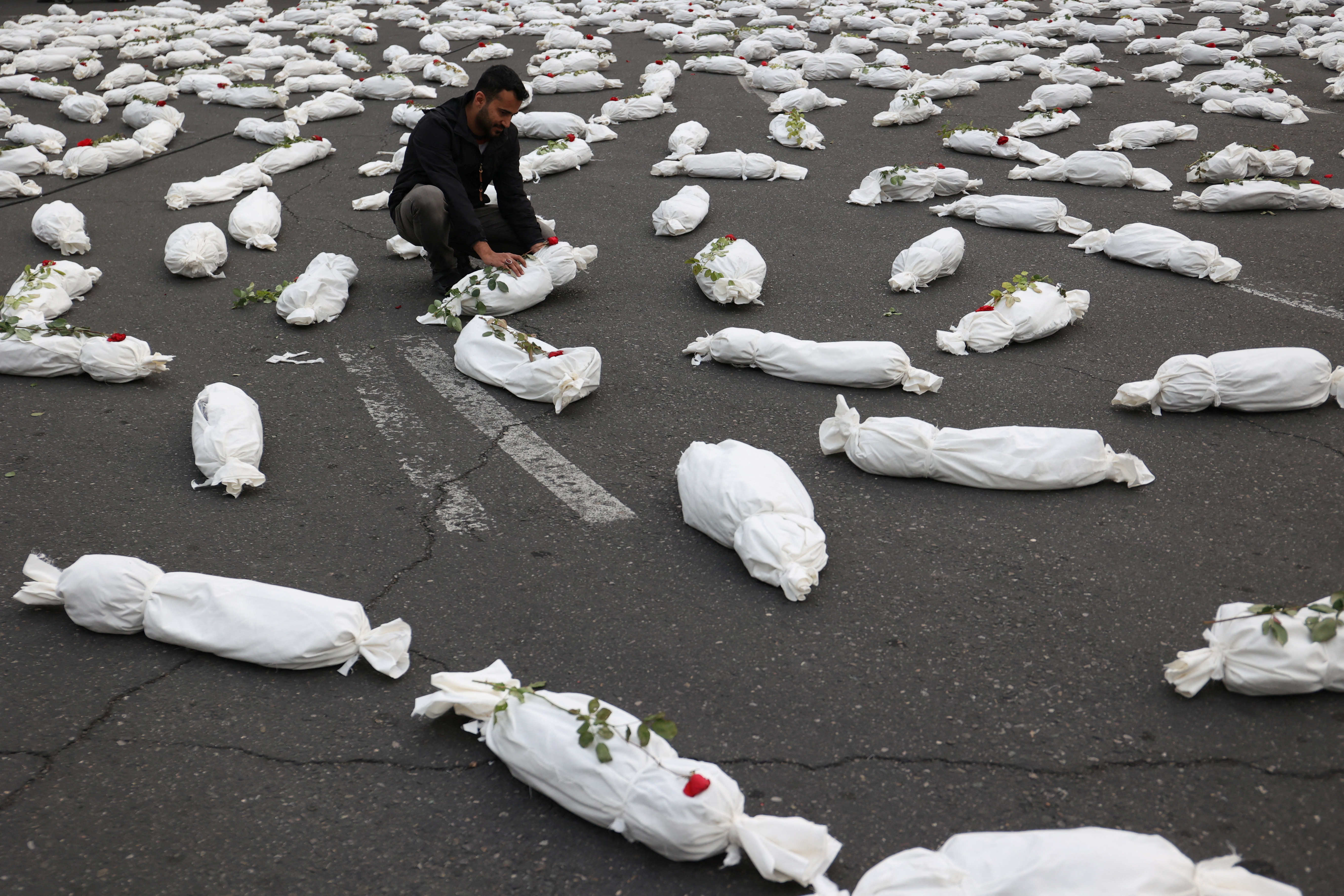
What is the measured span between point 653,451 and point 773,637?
3.90 ft

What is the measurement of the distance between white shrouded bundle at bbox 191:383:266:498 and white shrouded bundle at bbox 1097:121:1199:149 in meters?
6.66

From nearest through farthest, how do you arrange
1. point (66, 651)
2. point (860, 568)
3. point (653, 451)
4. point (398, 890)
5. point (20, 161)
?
point (398, 890) → point (66, 651) → point (860, 568) → point (653, 451) → point (20, 161)

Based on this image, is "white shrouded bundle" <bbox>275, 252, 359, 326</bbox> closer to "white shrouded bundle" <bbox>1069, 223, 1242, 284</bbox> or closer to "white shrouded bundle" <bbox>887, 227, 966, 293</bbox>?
"white shrouded bundle" <bbox>887, 227, 966, 293</bbox>

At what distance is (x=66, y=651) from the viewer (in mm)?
2664

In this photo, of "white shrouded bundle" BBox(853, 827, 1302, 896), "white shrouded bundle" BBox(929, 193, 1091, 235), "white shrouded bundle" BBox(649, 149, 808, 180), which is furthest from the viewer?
"white shrouded bundle" BBox(649, 149, 808, 180)

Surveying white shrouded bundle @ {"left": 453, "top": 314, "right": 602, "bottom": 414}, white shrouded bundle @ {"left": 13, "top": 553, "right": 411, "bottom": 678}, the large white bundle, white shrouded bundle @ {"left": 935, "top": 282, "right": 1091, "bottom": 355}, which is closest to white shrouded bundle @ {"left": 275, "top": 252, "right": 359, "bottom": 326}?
white shrouded bundle @ {"left": 453, "top": 314, "right": 602, "bottom": 414}

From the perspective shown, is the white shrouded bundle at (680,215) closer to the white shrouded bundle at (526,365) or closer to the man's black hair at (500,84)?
the man's black hair at (500,84)

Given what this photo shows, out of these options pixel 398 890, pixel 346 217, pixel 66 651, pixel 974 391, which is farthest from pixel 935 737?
pixel 346 217

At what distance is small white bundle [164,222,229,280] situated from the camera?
5391 millimetres

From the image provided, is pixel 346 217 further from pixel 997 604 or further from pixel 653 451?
pixel 997 604

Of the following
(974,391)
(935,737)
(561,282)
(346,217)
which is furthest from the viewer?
(346,217)

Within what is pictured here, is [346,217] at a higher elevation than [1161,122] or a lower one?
lower

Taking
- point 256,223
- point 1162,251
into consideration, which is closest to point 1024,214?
point 1162,251

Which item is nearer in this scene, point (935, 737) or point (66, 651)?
point (935, 737)
